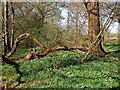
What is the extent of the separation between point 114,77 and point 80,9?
20.0 feet

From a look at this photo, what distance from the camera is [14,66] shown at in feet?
21.1

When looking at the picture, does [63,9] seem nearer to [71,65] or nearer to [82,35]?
[82,35]

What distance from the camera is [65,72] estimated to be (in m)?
5.64

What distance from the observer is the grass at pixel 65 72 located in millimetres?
4980

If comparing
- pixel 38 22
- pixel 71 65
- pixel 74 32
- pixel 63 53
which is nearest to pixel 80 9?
pixel 74 32

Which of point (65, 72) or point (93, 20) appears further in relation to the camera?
point (93, 20)

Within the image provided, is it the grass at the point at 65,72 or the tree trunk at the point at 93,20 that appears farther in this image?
the tree trunk at the point at 93,20

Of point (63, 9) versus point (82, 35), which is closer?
point (82, 35)

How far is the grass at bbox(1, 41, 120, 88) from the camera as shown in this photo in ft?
16.3

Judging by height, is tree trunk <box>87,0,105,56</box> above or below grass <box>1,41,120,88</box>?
above

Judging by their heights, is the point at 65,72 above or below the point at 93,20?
below

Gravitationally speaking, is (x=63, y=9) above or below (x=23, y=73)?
above

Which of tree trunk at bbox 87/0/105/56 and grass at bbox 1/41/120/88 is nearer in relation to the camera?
grass at bbox 1/41/120/88

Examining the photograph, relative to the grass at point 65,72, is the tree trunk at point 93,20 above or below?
above
